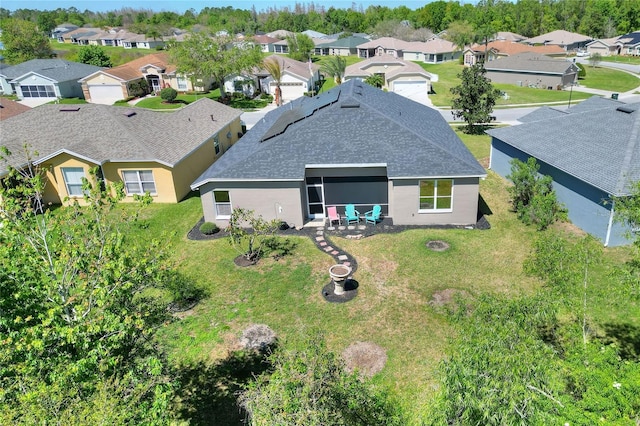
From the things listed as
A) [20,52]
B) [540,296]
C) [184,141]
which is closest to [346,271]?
[540,296]

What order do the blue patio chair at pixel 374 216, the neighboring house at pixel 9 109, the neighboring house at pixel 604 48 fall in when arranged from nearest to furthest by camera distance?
the blue patio chair at pixel 374 216 → the neighboring house at pixel 9 109 → the neighboring house at pixel 604 48

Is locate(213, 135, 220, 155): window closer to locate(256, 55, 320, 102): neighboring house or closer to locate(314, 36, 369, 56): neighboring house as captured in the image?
locate(256, 55, 320, 102): neighboring house

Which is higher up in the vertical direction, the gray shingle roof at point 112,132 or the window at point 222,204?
the gray shingle roof at point 112,132

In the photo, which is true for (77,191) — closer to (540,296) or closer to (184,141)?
(184,141)

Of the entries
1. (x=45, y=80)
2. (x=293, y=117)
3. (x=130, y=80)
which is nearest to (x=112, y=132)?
(x=293, y=117)

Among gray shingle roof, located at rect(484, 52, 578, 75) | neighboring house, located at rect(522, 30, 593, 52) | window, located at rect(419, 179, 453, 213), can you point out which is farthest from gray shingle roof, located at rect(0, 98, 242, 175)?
neighboring house, located at rect(522, 30, 593, 52)

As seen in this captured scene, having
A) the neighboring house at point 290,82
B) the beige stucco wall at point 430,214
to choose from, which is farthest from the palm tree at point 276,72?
the beige stucco wall at point 430,214

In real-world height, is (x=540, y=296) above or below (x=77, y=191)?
above

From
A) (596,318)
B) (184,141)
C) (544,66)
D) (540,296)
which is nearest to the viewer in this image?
(540,296)

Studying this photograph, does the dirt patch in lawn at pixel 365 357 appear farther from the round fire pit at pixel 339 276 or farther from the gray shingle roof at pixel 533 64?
the gray shingle roof at pixel 533 64
